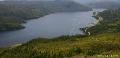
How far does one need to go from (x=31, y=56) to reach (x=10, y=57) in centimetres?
1592

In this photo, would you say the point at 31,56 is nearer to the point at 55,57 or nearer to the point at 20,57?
the point at 20,57

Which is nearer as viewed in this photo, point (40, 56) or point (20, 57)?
point (40, 56)

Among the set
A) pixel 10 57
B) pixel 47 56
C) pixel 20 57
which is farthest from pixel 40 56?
pixel 10 57

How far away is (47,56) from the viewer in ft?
416

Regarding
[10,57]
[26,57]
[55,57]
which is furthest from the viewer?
[10,57]

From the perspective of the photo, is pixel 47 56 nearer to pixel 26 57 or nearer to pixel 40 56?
pixel 40 56

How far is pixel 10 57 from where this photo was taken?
147m

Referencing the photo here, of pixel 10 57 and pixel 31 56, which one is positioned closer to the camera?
pixel 31 56

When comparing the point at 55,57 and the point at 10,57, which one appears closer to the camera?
the point at 55,57

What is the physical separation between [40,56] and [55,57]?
8964 mm

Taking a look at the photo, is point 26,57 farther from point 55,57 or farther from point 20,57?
point 55,57

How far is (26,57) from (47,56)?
11.1 metres

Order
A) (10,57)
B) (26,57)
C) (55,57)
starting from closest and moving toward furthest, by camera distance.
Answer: (55,57) < (26,57) < (10,57)

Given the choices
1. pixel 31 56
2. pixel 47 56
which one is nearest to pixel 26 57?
pixel 31 56
